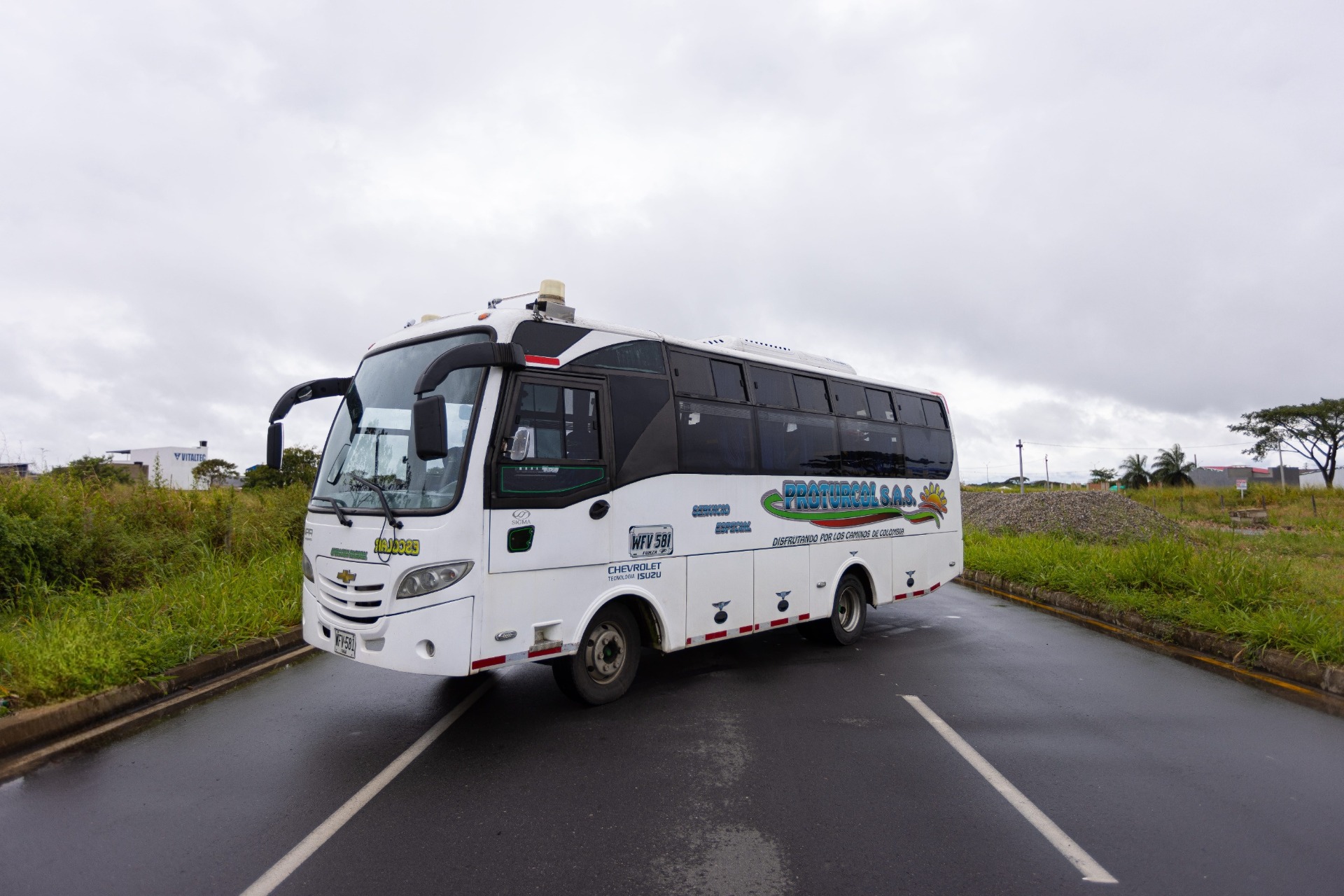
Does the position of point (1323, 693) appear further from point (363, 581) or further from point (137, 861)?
point (137, 861)

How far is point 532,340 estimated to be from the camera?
5477 mm

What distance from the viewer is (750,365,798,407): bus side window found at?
7.54 m

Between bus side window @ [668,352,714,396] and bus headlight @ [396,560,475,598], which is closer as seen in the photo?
bus headlight @ [396,560,475,598]

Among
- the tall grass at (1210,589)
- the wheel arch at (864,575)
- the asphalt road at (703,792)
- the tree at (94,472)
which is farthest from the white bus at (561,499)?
the tree at (94,472)

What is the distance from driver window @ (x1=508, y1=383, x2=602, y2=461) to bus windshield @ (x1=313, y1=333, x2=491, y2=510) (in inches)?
15.4

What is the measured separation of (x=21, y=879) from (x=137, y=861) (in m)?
0.46

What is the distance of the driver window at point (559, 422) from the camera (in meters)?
5.36

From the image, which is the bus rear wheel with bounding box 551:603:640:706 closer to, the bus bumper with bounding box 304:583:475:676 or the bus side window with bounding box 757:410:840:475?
the bus bumper with bounding box 304:583:475:676

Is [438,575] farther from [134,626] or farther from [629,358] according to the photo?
[134,626]

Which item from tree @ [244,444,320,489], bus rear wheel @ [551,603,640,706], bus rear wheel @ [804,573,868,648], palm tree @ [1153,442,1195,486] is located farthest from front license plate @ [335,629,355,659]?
palm tree @ [1153,442,1195,486]

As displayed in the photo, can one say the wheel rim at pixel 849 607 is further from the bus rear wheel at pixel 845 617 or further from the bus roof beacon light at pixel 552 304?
the bus roof beacon light at pixel 552 304

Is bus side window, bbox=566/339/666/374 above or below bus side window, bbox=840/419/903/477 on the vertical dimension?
above

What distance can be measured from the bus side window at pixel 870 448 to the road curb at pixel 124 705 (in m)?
6.58

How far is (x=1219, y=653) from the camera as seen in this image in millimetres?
7992
